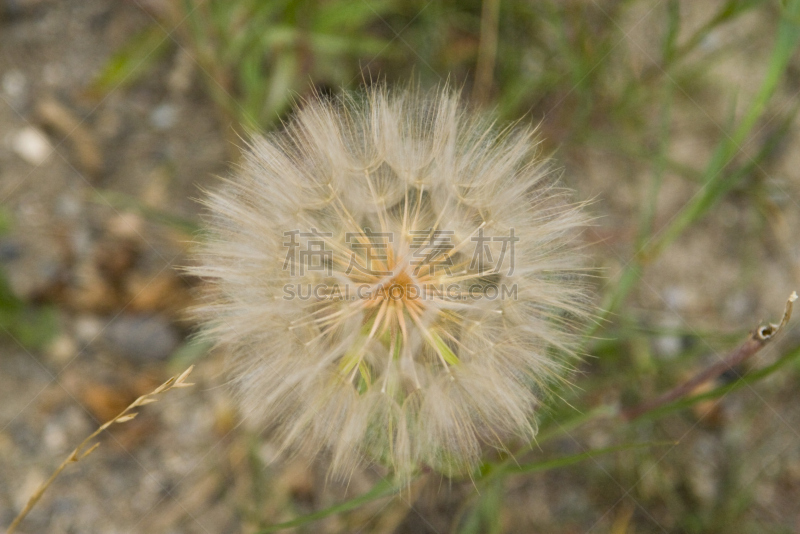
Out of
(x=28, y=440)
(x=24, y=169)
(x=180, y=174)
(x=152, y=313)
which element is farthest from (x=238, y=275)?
(x=24, y=169)

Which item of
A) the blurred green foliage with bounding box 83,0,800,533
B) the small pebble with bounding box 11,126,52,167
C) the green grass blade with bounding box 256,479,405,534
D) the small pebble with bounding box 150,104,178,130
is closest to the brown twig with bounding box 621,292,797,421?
the blurred green foliage with bounding box 83,0,800,533

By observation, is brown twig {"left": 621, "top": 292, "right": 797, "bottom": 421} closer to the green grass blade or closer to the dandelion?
the dandelion

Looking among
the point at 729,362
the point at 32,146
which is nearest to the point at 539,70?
the point at 729,362

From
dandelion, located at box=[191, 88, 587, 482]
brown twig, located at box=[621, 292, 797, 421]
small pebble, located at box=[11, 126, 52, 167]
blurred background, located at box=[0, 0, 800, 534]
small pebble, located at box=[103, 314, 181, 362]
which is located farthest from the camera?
small pebble, located at box=[11, 126, 52, 167]

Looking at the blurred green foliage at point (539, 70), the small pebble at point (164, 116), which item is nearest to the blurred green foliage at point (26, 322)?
the small pebble at point (164, 116)

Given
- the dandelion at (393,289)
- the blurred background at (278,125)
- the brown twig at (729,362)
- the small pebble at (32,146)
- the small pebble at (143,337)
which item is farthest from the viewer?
the small pebble at (32,146)

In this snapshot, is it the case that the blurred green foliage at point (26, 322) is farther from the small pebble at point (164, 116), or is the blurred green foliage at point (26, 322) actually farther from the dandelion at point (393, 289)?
the dandelion at point (393, 289)
